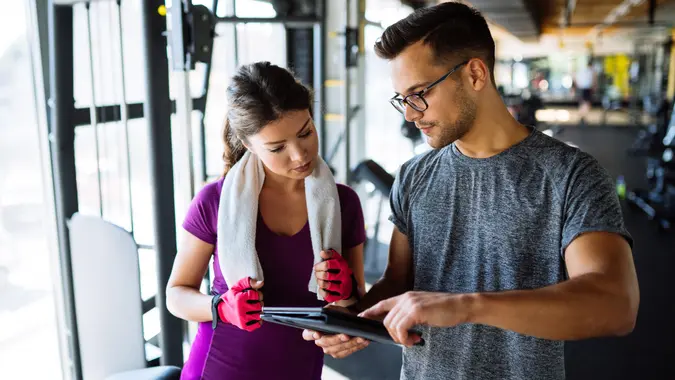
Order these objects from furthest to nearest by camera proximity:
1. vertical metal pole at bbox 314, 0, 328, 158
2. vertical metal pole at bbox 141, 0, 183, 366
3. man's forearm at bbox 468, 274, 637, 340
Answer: vertical metal pole at bbox 314, 0, 328, 158 → vertical metal pole at bbox 141, 0, 183, 366 → man's forearm at bbox 468, 274, 637, 340

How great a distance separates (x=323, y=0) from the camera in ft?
11.8

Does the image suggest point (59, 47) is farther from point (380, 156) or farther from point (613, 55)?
point (613, 55)

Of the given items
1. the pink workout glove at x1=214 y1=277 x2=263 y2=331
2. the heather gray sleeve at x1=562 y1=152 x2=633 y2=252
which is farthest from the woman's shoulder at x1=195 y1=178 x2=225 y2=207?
the heather gray sleeve at x1=562 y1=152 x2=633 y2=252

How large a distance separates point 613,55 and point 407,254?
20.0m

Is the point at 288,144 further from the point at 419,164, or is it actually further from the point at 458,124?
the point at 458,124

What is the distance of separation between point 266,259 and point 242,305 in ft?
0.66

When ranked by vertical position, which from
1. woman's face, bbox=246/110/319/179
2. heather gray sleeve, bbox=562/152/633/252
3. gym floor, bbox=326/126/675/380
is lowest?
gym floor, bbox=326/126/675/380

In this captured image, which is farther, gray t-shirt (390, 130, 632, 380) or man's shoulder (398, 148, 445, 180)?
man's shoulder (398, 148, 445, 180)

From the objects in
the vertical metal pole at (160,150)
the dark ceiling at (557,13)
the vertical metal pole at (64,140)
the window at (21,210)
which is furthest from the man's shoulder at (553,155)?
the dark ceiling at (557,13)

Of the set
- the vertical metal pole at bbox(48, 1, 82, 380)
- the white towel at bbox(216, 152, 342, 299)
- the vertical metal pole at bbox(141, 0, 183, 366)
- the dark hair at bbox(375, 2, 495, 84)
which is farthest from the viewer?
the vertical metal pole at bbox(48, 1, 82, 380)

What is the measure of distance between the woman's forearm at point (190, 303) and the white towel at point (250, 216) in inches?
3.3

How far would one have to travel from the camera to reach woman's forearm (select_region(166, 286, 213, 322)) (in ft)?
4.90

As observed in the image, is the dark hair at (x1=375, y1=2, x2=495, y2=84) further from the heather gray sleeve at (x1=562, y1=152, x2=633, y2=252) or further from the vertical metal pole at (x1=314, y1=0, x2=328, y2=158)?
the vertical metal pole at (x1=314, y1=0, x2=328, y2=158)

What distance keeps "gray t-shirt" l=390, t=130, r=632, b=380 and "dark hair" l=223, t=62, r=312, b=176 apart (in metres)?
0.40
